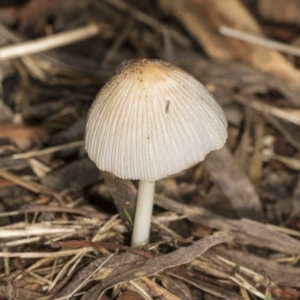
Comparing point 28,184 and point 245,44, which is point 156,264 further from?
point 245,44

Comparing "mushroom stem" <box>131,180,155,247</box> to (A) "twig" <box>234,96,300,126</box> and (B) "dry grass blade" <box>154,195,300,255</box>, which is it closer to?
(B) "dry grass blade" <box>154,195,300,255</box>

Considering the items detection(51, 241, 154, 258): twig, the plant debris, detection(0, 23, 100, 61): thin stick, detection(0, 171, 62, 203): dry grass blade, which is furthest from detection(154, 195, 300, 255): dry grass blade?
detection(0, 23, 100, 61): thin stick

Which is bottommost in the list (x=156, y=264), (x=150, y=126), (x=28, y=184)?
(x=156, y=264)

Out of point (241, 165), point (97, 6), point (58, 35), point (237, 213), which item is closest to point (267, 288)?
point (237, 213)

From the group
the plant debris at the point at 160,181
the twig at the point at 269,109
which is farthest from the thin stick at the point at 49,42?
the twig at the point at 269,109

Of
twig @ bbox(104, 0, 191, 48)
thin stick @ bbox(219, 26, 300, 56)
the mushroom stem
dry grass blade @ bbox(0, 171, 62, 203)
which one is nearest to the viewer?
the mushroom stem

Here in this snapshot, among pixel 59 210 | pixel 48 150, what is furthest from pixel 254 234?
pixel 48 150
